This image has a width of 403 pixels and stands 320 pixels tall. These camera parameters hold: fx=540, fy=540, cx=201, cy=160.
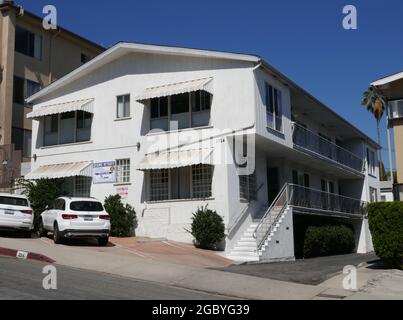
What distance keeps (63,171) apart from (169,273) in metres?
11.7

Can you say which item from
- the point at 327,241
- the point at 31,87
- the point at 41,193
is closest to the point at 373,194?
the point at 327,241

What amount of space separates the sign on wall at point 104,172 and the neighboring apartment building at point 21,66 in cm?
728

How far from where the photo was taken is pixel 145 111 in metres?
24.0

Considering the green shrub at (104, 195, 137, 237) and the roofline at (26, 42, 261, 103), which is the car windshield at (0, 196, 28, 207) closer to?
the green shrub at (104, 195, 137, 237)

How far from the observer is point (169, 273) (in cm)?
1455

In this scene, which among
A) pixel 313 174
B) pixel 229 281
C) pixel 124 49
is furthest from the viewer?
pixel 313 174

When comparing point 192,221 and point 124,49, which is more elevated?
point 124,49

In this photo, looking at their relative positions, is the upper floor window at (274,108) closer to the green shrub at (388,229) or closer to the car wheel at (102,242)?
the green shrub at (388,229)

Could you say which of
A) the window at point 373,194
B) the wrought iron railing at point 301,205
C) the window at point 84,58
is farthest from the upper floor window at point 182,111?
the window at point 373,194

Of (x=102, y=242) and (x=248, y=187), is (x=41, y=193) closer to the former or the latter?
(x=102, y=242)

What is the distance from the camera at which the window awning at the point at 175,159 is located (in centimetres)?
2123

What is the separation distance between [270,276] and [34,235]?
10.6 m
